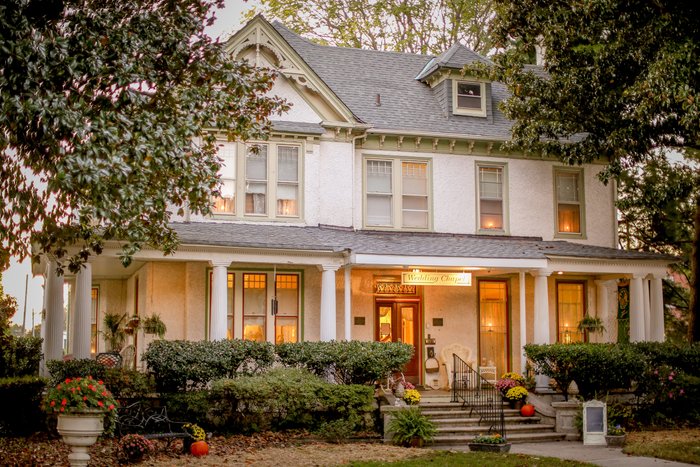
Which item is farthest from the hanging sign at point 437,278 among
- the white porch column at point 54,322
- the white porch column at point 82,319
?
the white porch column at point 54,322

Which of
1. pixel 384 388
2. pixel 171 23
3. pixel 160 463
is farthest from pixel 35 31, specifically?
pixel 384 388

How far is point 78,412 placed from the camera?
39.9 feet

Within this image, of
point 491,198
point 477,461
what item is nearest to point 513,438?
point 477,461

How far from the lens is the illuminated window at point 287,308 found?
20.7m

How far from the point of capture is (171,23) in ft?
44.6

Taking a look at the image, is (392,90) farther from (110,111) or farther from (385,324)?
(110,111)

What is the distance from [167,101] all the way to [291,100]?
7.93 meters

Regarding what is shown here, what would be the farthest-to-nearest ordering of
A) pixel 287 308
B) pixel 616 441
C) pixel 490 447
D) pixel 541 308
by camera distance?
pixel 287 308 → pixel 541 308 → pixel 616 441 → pixel 490 447

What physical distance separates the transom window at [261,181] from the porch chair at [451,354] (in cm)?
523

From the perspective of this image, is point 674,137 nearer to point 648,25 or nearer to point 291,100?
point 648,25

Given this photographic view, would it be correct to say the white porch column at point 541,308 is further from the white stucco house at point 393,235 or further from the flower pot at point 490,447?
the flower pot at point 490,447

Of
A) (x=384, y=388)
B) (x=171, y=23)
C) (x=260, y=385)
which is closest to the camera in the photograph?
(x=171, y=23)

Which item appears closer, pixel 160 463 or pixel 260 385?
pixel 160 463

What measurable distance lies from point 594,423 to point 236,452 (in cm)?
715
